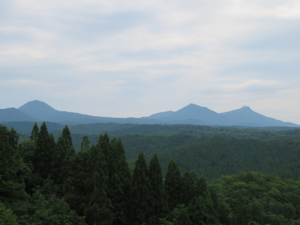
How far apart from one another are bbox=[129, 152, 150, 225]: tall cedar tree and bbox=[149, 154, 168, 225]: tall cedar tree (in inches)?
35.8

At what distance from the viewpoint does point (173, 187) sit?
146ft

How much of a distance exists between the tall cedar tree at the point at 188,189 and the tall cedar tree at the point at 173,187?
0.78m

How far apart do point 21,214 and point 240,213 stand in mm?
34432

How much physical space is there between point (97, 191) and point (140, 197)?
7.41 meters

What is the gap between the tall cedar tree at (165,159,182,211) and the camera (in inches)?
1715

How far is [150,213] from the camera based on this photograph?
38.9 m

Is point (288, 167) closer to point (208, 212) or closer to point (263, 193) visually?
point (263, 193)

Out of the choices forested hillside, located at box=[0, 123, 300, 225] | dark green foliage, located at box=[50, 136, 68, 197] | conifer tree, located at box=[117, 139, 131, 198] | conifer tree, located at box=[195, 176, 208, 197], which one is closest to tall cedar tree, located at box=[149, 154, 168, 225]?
forested hillside, located at box=[0, 123, 300, 225]

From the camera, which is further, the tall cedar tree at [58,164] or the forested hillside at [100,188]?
the tall cedar tree at [58,164]

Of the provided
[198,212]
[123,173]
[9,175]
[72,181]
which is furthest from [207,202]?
[9,175]

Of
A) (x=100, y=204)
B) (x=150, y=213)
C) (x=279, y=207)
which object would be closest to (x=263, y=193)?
(x=279, y=207)

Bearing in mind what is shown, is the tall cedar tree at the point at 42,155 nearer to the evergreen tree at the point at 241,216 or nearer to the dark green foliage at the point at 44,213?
the dark green foliage at the point at 44,213

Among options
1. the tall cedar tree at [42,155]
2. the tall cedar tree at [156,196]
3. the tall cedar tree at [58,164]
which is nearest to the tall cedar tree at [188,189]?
the tall cedar tree at [156,196]

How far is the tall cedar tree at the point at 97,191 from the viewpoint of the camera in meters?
36.4
